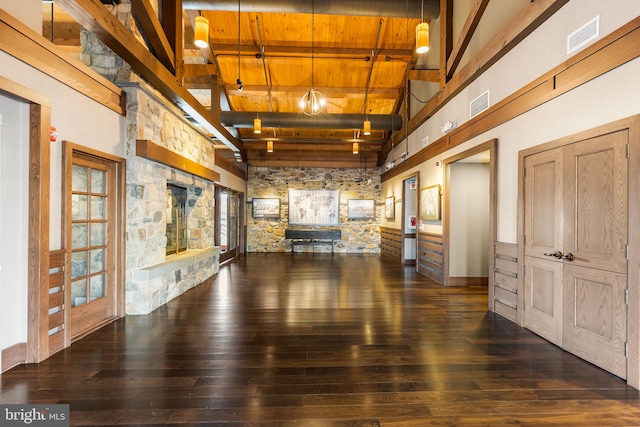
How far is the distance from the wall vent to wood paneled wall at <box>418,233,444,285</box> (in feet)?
7.28

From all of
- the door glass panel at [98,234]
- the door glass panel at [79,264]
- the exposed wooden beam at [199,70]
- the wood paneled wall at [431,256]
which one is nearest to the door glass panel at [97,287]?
the door glass panel at [79,264]

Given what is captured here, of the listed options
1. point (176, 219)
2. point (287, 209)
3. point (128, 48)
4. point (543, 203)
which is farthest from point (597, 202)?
point (287, 209)

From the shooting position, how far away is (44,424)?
1882 mm

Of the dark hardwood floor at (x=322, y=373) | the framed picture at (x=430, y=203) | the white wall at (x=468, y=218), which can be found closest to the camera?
the dark hardwood floor at (x=322, y=373)

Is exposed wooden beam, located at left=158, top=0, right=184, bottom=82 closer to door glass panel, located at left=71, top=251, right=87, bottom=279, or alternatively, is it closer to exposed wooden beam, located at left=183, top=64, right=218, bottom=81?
exposed wooden beam, located at left=183, top=64, right=218, bottom=81

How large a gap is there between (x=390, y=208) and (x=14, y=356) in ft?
27.2

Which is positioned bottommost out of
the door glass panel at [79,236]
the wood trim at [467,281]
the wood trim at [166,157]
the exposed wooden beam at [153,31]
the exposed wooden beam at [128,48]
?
the wood trim at [467,281]

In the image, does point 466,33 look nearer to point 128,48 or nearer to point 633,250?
point 633,250

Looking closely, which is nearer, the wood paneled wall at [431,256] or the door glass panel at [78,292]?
the door glass panel at [78,292]

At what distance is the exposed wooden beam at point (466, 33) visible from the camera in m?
4.07

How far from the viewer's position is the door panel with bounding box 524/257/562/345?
9.64 feet

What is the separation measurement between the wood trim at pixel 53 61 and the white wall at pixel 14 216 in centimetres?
39

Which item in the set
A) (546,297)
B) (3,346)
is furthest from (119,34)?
(546,297)

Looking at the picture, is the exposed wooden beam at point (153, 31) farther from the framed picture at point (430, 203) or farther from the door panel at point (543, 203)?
the framed picture at point (430, 203)
